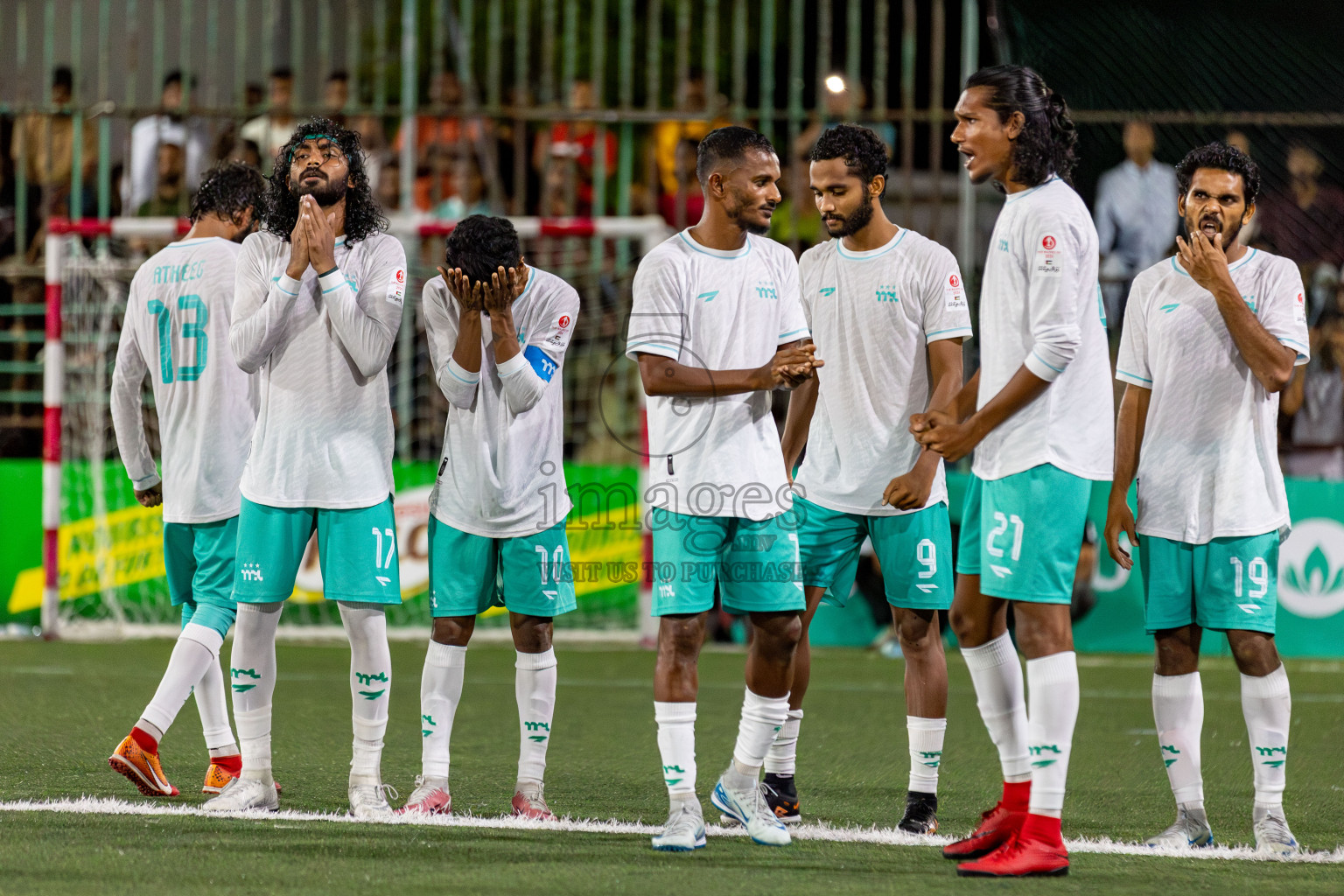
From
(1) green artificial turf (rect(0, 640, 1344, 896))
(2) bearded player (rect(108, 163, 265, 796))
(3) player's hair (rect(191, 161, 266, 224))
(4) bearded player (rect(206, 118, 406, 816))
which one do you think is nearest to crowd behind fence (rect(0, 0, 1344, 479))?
(1) green artificial turf (rect(0, 640, 1344, 896))

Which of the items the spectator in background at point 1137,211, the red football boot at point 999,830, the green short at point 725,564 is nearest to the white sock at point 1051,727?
the red football boot at point 999,830

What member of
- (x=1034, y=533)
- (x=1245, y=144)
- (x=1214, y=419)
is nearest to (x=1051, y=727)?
(x=1034, y=533)

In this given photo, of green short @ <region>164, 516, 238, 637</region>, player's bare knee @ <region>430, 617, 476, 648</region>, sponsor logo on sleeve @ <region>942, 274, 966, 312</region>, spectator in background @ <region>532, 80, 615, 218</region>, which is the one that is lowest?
player's bare knee @ <region>430, 617, 476, 648</region>

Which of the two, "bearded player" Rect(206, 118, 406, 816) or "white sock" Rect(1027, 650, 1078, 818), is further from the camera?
"bearded player" Rect(206, 118, 406, 816)

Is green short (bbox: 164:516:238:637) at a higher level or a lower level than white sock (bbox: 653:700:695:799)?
higher

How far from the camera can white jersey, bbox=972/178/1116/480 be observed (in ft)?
13.1

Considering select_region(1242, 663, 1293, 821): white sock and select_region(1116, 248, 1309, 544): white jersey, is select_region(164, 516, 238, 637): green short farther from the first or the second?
select_region(1242, 663, 1293, 821): white sock

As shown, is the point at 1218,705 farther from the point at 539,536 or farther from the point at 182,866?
the point at 182,866

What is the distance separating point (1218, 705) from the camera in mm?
7582

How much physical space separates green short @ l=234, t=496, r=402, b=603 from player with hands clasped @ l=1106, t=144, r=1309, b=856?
2343mm

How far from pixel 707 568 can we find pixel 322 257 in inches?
61.2

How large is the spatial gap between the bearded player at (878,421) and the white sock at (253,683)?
165 centimetres

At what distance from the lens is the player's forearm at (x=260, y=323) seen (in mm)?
4609

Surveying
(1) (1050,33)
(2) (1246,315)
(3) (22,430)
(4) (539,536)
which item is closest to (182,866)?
(4) (539,536)
